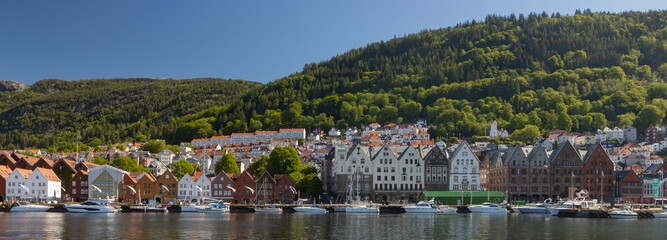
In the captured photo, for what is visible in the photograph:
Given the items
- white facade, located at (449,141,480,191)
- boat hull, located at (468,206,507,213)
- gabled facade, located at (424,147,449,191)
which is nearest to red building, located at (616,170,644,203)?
white facade, located at (449,141,480,191)

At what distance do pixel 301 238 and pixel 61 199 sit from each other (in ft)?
251

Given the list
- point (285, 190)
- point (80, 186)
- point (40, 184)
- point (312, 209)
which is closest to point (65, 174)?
point (80, 186)

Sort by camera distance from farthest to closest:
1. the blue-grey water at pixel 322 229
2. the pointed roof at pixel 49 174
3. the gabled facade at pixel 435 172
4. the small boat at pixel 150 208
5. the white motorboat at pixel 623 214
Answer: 1. the gabled facade at pixel 435 172
2. the pointed roof at pixel 49 174
3. the small boat at pixel 150 208
4. the white motorboat at pixel 623 214
5. the blue-grey water at pixel 322 229

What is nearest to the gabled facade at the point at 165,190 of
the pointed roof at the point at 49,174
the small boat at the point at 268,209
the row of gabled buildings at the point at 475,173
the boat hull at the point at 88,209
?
the pointed roof at the point at 49,174

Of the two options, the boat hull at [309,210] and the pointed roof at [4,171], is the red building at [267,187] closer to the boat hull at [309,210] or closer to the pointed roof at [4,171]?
the boat hull at [309,210]

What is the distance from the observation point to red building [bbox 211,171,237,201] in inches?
4638

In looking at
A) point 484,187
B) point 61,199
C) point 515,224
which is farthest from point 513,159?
point 61,199

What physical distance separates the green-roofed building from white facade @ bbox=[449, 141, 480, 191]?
6003mm

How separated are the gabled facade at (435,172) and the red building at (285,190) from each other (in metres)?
22.8

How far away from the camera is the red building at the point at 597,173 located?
12075 cm

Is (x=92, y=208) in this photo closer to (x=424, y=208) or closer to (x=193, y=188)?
(x=193, y=188)

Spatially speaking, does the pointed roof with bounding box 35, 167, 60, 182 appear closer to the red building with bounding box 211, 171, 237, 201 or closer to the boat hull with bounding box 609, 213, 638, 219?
the red building with bounding box 211, 171, 237, 201

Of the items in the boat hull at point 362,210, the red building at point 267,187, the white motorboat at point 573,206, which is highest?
the red building at point 267,187

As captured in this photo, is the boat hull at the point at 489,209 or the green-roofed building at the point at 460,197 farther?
the green-roofed building at the point at 460,197
